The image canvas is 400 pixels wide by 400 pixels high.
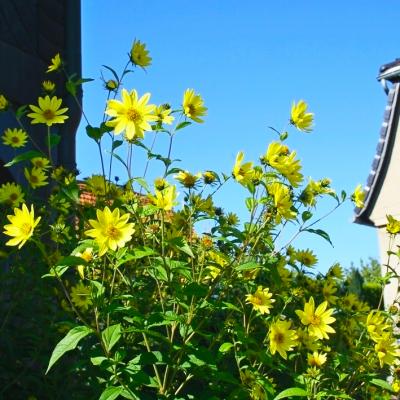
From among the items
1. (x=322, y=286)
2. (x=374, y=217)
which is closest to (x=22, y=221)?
(x=322, y=286)

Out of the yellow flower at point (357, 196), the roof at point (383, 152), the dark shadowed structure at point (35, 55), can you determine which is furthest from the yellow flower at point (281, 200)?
the roof at point (383, 152)

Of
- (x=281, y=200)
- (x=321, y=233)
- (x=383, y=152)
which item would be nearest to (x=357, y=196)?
(x=321, y=233)

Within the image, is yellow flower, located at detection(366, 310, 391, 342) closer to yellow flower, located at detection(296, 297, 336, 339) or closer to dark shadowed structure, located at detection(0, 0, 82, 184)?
yellow flower, located at detection(296, 297, 336, 339)

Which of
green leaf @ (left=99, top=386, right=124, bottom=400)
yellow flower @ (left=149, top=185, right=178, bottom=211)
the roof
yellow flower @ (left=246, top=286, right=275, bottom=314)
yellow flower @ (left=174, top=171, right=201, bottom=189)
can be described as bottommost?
green leaf @ (left=99, top=386, right=124, bottom=400)

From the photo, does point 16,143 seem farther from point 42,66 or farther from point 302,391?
point 42,66

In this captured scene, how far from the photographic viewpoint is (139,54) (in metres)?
2.94

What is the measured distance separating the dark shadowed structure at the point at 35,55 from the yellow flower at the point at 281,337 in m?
3.42

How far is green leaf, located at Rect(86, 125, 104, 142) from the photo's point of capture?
2.59 m

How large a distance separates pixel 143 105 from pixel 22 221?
1.78ft

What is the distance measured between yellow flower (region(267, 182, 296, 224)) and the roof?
10.4m

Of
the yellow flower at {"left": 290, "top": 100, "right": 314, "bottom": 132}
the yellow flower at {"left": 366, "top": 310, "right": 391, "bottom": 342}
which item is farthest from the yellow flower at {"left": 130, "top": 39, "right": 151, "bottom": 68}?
the yellow flower at {"left": 366, "top": 310, "right": 391, "bottom": 342}

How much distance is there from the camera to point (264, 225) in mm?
2771

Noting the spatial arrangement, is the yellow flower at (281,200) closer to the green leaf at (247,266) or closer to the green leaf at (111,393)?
the green leaf at (247,266)

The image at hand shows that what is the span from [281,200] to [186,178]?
0.37 meters
